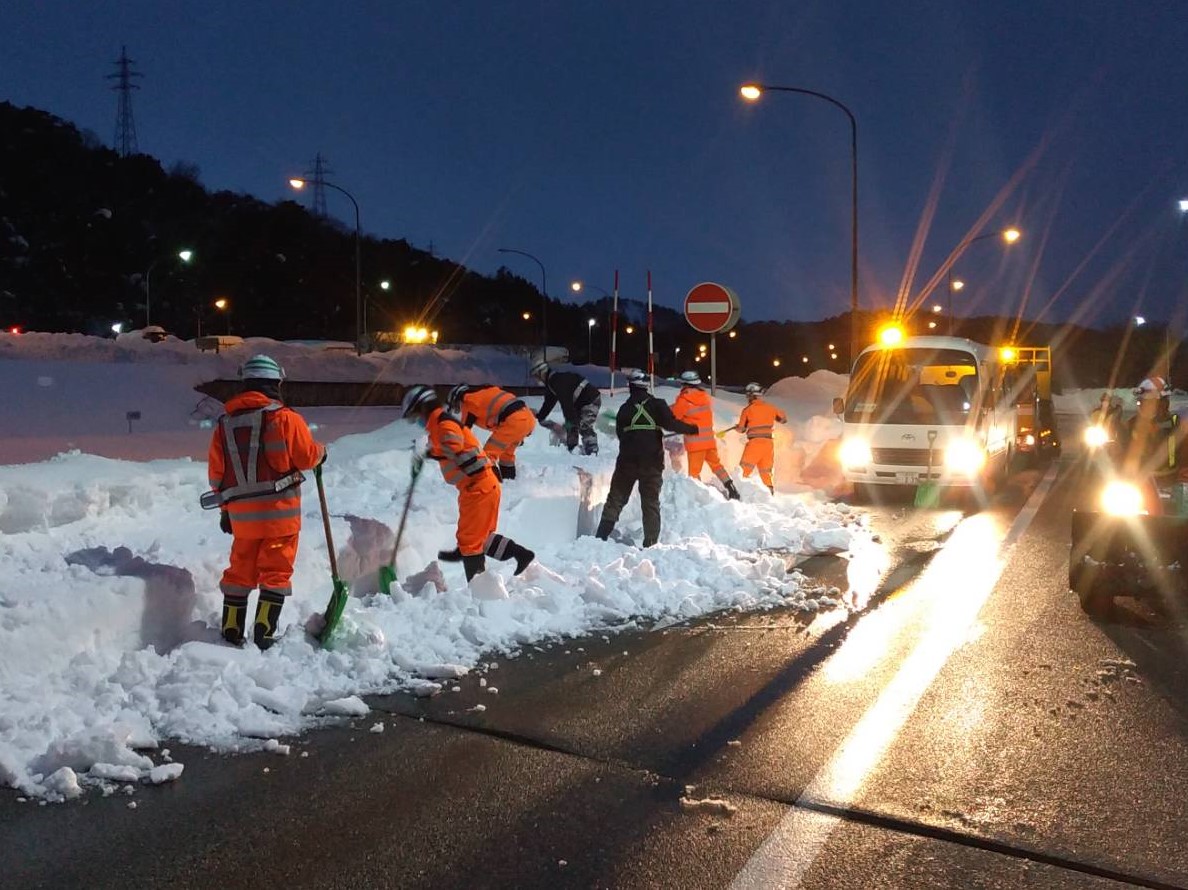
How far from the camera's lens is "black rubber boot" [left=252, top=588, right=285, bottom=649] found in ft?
20.0

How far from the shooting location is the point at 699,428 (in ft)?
41.7

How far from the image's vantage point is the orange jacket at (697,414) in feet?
42.0

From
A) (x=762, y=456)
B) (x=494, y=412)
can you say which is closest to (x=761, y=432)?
(x=762, y=456)

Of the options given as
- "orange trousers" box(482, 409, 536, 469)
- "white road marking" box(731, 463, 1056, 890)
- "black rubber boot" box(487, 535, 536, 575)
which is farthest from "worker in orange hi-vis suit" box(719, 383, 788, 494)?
"black rubber boot" box(487, 535, 536, 575)

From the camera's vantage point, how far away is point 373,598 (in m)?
7.38

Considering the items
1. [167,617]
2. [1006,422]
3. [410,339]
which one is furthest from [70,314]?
[167,617]

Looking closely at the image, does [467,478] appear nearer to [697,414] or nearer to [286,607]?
[286,607]

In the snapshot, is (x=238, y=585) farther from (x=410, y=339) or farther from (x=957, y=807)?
(x=410, y=339)

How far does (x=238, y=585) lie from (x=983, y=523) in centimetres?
915

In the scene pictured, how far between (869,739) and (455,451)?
378cm

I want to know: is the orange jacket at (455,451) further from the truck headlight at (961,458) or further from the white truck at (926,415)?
the truck headlight at (961,458)

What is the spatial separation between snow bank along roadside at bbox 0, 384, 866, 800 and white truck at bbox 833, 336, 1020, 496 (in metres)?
3.44

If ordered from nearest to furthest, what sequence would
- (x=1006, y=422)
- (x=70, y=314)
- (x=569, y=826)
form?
1. (x=569, y=826)
2. (x=1006, y=422)
3. (x=70, y=314)

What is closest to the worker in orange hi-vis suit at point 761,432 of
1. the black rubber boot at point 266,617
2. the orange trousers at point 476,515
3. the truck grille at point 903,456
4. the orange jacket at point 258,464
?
the truck grille at point 903,456
